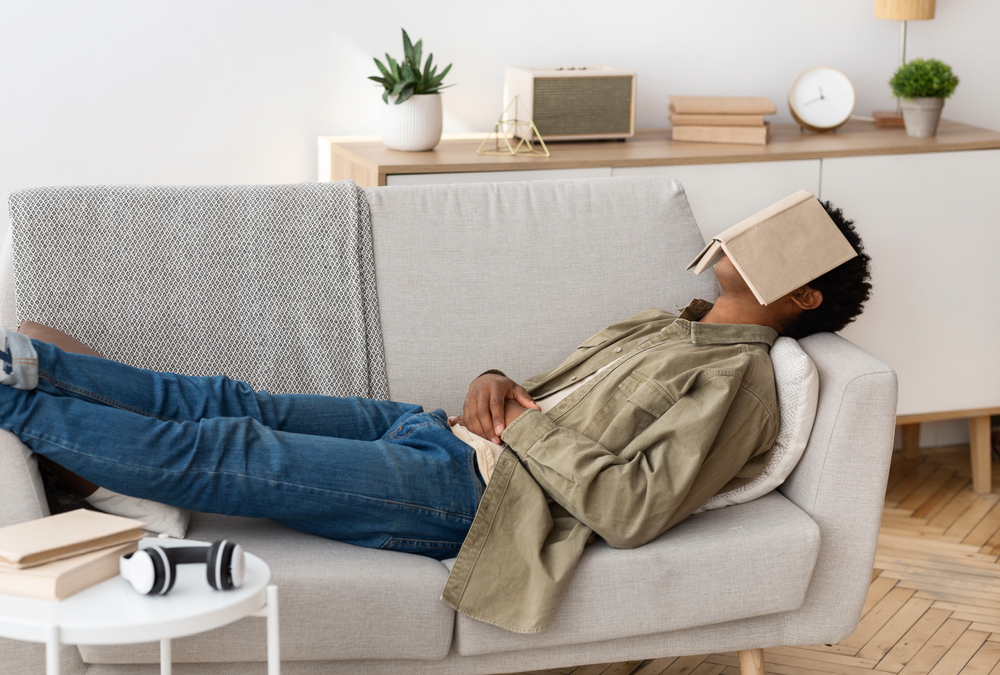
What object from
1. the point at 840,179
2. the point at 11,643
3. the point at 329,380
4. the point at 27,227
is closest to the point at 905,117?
the point at 840,179

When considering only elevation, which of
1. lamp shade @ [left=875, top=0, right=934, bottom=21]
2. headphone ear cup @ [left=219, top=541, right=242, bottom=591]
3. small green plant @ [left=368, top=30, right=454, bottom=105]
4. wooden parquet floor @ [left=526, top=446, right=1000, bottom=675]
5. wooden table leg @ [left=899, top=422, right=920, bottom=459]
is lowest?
wooden parquet floor @ [left=526, top=446, right=1000, bottom=675]

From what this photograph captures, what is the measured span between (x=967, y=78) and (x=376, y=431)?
7.77ft

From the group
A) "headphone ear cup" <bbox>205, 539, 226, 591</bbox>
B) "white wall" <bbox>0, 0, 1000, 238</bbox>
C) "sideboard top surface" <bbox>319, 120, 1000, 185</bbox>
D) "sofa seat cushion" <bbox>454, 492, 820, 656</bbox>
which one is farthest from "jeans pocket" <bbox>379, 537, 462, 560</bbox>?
"white wall" <bbox>0, 0, 1000, 238</bbox>

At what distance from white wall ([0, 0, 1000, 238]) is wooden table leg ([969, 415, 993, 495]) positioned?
0.98 m

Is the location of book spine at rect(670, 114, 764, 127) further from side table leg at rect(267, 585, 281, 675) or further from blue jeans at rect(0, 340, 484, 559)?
side table leg at rect(267, 585, 281, 675)

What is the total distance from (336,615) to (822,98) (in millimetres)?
2142

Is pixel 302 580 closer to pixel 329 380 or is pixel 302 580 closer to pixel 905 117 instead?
pixel 329 380

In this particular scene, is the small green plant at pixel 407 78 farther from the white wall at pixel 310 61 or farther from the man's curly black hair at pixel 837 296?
the man's curly black hair at pixel 837 296

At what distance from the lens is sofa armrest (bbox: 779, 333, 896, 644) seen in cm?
160

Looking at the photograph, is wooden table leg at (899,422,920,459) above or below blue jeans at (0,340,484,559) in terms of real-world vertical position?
below

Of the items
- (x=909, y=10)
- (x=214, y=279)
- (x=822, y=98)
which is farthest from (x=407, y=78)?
(x=909, y=10)

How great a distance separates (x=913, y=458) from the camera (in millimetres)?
3217

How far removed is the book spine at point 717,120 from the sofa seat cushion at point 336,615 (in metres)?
1.63

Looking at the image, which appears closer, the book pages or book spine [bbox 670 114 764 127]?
the book pages
